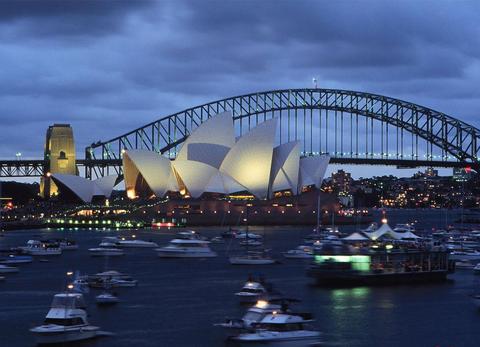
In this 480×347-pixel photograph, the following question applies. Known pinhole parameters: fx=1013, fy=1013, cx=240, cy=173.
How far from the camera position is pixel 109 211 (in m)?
117

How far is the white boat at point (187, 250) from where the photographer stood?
6581 cm

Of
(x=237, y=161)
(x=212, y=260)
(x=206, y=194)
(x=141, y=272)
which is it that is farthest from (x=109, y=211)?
(x=141, y=272)

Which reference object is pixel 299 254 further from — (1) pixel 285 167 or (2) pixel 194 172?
(2) pixel 194 172

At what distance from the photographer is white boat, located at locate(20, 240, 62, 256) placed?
2594 inches

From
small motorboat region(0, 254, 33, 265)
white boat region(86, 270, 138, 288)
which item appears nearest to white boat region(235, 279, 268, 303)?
white boat region(86, 270, 138, 288)

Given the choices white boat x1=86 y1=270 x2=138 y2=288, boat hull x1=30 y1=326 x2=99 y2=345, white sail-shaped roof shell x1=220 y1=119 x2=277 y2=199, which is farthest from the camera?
white sail-shaped roof shell x1=220 y1=119 x2=277 y2=199

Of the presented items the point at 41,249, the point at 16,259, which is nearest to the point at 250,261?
the point at 16,259

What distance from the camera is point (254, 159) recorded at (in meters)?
105

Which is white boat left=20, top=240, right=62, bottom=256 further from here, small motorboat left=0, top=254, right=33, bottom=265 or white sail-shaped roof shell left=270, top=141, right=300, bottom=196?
white sail-shaped roof shell left=270, top=141, right=300, bottom=196

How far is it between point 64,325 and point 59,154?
109 m

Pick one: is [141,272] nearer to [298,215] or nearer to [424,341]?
[424,341]

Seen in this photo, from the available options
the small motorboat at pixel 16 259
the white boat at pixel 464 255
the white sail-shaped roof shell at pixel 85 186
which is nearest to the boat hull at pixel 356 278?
the white boat at pixel 464 255

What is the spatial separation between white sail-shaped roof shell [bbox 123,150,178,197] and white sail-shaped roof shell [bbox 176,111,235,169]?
5.27m

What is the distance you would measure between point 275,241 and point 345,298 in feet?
132
